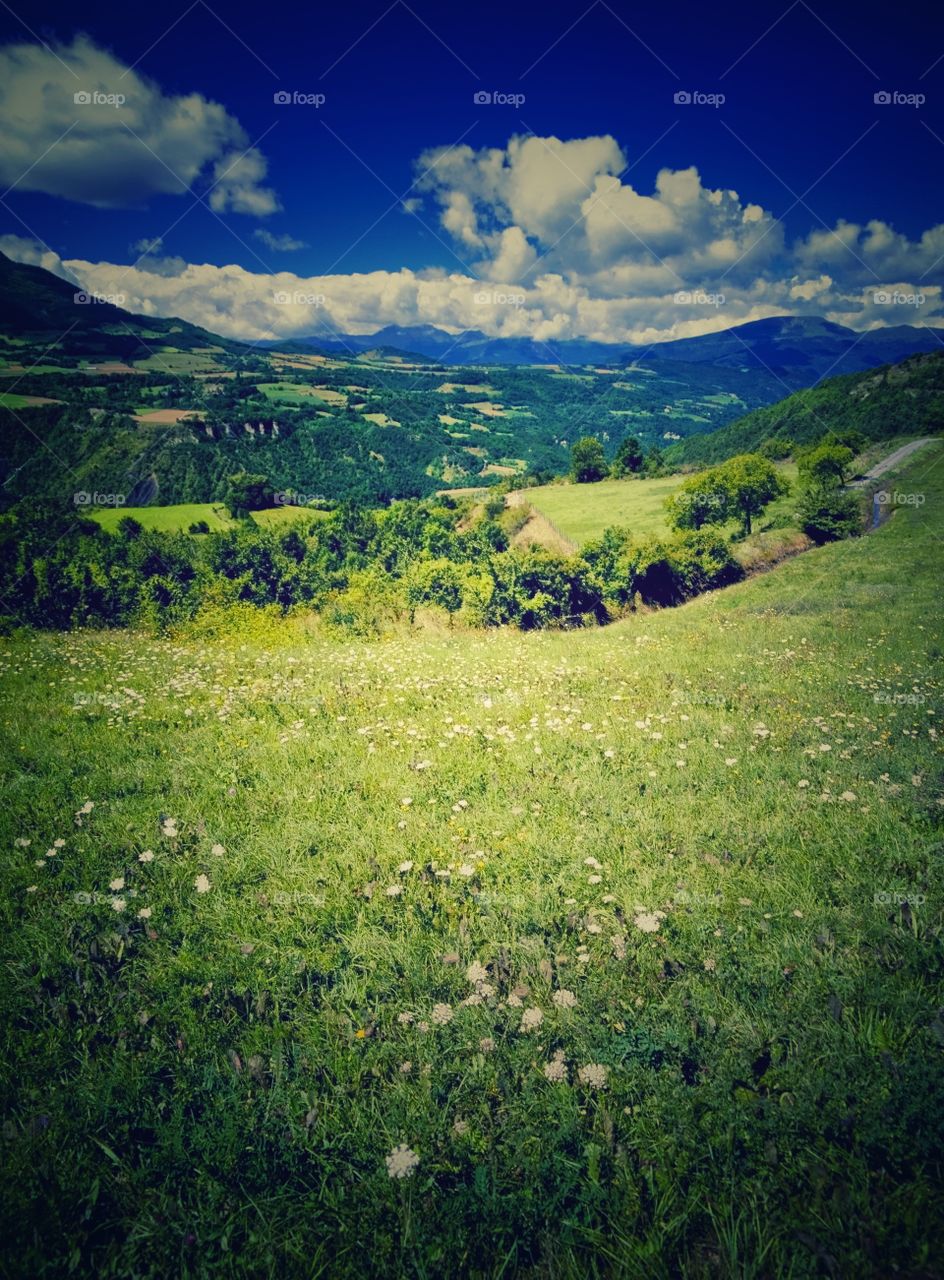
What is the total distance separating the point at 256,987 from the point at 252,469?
324 feet

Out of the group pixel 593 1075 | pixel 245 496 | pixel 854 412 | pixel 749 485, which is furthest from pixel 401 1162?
pixel 854 412

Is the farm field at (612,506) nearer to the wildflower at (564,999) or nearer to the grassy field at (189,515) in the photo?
the grassy field at (189,515)

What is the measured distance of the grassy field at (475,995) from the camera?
8.88ft

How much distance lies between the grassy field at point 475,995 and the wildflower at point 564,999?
0.09 feet

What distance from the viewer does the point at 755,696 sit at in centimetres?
930

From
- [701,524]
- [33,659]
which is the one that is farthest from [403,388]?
[33,659]

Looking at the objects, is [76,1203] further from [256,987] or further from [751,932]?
[751,932]

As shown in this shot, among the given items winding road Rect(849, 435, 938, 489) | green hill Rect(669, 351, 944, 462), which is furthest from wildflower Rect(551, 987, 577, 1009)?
green hill Rect(669, 351, 944, 462)

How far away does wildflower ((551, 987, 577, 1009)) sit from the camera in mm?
3770

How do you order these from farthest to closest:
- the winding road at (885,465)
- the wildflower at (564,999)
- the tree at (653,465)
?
the tree at (653,465) < the winding road at (885,465) < the wildflower at (564,999)

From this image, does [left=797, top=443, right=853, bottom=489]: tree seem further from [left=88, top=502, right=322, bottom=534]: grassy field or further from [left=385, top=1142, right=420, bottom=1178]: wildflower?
[left=385, top=1142, right=420, bottom=1178]: wildflower

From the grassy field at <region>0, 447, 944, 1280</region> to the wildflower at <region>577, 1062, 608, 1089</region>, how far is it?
6 cm

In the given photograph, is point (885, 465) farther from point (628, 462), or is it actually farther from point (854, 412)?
point (854, 412)

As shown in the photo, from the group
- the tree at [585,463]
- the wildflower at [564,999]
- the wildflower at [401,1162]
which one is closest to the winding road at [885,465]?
the tree at [585,463]
